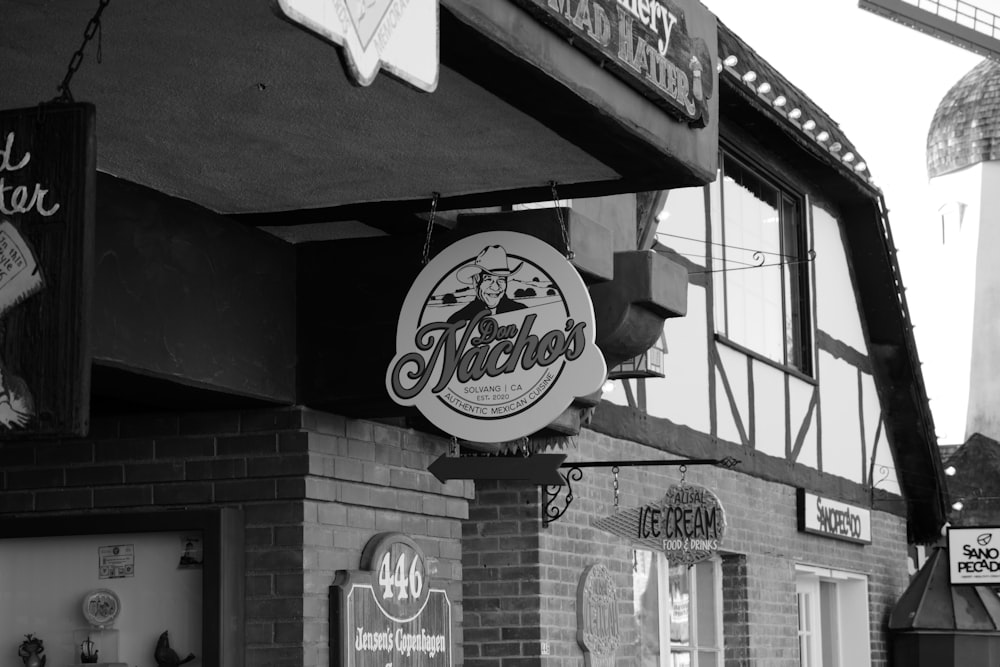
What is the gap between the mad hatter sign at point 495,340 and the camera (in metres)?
4.60

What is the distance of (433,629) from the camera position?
563 centimetres

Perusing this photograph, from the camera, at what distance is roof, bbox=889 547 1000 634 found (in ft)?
41.8

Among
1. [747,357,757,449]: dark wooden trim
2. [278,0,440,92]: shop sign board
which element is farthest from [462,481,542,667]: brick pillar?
[278,0,440,92]: shop sign board

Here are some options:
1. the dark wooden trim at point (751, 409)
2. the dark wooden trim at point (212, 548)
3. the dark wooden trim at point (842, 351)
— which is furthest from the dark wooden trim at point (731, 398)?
the dark wooden trim at point (212, 548)

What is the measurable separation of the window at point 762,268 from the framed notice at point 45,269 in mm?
7144

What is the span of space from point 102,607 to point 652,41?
2.57 meters

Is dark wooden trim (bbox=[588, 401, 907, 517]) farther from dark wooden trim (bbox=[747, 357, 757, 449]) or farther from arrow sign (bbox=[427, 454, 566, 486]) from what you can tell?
arrow sign (bbox=[427, 454, 566, 486])

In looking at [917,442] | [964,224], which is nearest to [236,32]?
[917,442]

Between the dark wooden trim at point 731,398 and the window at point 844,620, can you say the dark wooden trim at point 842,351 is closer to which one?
the window at point 844,620

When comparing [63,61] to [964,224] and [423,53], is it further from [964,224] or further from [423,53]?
[964,224]

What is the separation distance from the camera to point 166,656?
5047mm

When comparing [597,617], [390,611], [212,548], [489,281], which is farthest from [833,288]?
[212,548]

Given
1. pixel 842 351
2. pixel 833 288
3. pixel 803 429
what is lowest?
pixel 803 429

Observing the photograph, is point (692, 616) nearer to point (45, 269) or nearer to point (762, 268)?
point (762, 268)
